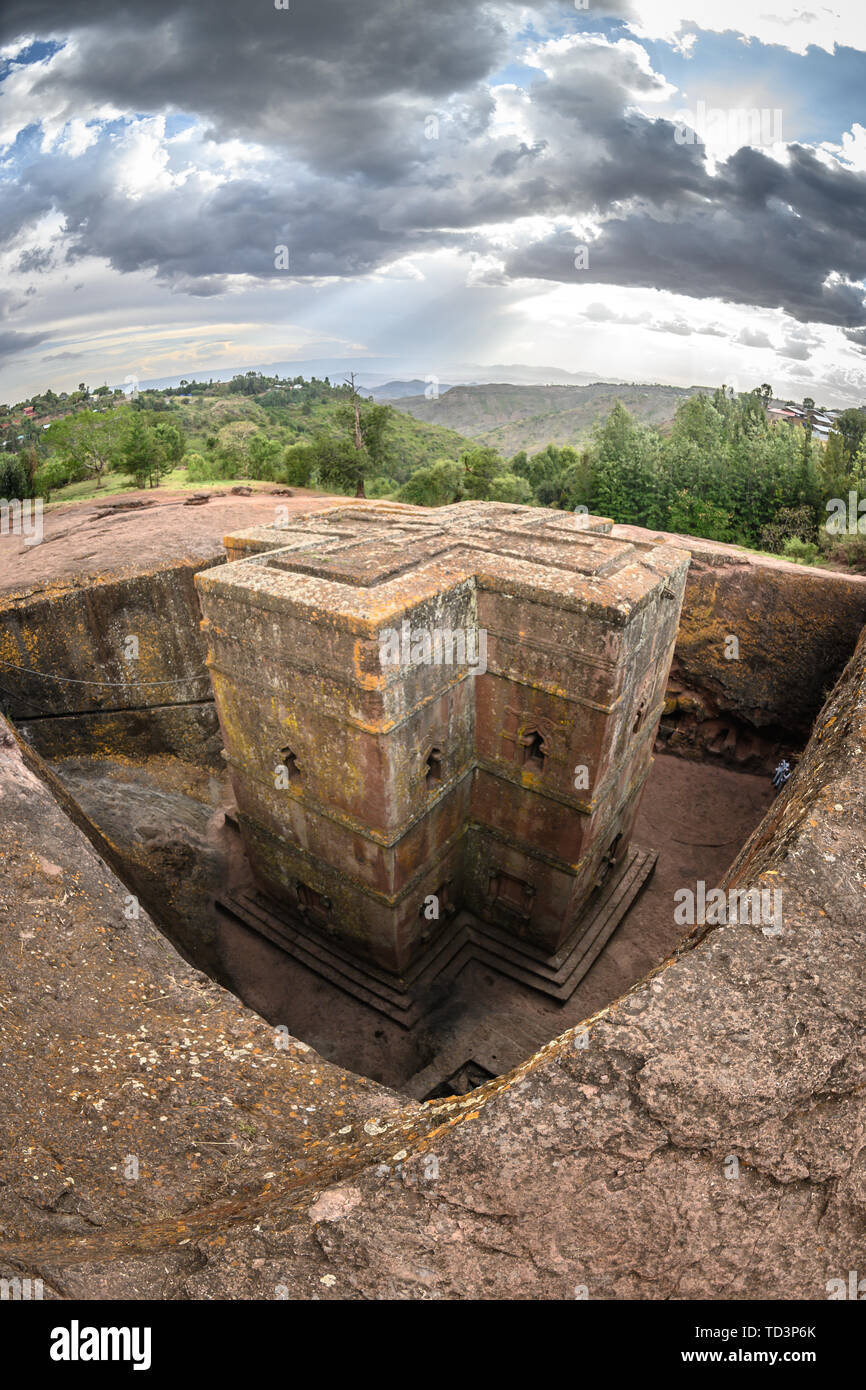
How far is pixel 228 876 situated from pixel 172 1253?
9485mm

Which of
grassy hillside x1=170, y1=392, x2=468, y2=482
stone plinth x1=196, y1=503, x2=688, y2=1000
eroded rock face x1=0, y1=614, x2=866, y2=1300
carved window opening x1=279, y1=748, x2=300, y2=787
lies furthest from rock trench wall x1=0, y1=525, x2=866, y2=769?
grassy hillside x1=170, y1=392, x2=468, y2=482

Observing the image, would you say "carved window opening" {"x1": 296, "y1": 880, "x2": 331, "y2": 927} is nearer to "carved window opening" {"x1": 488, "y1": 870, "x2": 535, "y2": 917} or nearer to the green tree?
"carved window opening" {"x1": 488, "y1": 870, "x2": 535, "y2": 917}

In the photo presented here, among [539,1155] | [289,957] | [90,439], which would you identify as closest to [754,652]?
[289,957]

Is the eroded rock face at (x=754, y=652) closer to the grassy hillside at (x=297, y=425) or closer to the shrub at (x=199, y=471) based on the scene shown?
the shrub at (x=199, y=471)

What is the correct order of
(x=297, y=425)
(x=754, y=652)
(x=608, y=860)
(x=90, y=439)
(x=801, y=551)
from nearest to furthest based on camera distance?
(x=608, y=860) → (x=754, y=652) → (x=801, y=551) → (x=90, y=439) → (x=297, y=425)

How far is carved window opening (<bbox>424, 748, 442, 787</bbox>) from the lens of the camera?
29.4 ft

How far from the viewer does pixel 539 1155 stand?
2951mm

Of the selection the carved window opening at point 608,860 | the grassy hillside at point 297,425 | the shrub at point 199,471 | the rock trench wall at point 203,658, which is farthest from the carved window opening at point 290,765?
the grassy hillside at point 297,425

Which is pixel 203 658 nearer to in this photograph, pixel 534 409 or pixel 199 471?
pixel 199 471

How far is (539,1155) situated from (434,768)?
631 centimetres

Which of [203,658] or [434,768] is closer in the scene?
[434,768]

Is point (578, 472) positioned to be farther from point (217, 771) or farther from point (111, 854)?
point (111, 854)

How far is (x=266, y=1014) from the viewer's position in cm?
1021
